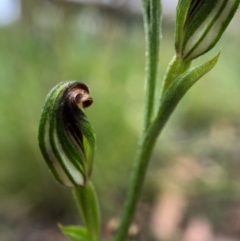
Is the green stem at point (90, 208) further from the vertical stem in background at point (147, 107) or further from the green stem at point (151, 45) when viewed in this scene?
the green stem at point (151, 45)

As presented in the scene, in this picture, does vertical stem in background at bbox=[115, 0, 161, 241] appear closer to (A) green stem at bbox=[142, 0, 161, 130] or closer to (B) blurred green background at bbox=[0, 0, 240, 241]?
(A) green stem at bbox=[142, 0, 161, 130]

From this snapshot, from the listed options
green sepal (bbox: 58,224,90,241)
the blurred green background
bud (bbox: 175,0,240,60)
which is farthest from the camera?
the blurred green background

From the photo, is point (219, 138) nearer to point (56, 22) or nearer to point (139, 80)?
point (139, 80)

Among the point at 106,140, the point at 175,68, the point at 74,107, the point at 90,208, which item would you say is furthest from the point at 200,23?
the point at 106,140

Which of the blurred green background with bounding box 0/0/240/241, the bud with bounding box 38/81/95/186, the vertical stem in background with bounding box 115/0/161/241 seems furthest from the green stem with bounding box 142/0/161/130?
the blurred green background with bounding box 0/0/240/241

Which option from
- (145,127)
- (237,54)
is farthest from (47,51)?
(237,54)

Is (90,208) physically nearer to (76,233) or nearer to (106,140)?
(76,233)

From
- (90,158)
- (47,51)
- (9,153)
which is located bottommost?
(9,153)
